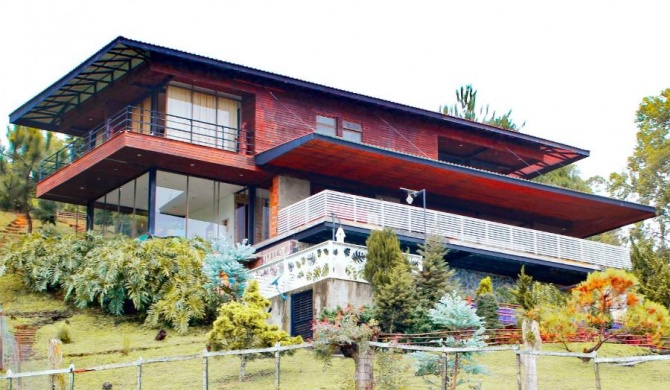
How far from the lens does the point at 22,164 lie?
46.7 metres

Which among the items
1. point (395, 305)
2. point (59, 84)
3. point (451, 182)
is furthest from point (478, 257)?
point (59, 84)

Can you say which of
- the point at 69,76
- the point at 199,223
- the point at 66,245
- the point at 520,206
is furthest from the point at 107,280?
the point at 520,206

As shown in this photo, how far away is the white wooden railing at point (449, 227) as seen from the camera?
114 feet

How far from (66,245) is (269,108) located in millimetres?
8340

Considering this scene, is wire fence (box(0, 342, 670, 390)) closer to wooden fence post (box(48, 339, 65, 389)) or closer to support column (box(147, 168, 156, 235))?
wooden fence post (box(48, 339, 65, 389))

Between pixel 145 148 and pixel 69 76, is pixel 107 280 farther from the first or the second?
pixel 69 76

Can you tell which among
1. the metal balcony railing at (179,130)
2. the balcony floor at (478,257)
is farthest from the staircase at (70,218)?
the balcony floor at (478,257)

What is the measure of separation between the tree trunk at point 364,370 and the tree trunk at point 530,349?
9.28 feet

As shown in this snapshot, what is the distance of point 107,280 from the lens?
32094 mm

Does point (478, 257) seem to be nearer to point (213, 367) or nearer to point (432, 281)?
point (432, 281)

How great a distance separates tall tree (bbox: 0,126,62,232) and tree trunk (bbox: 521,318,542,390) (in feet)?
92.7

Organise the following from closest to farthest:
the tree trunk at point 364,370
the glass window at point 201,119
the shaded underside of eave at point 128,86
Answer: the tree trunk at point 364,370
the shaded underside of eave at point 128,86
the glass window at point 201,119

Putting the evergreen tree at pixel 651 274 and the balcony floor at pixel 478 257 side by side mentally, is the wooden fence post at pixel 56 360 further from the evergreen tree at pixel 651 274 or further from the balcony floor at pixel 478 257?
the evergreen tree at pixel 651 274

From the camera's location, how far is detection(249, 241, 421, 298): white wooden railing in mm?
31953
